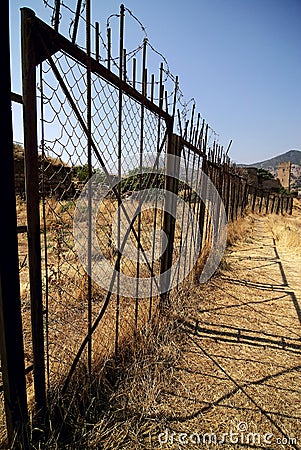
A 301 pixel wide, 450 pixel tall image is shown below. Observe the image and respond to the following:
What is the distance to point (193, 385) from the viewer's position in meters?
2.02

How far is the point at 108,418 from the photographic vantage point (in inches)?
64.4

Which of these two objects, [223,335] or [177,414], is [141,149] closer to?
[177,414]

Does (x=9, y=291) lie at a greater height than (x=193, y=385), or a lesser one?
greater

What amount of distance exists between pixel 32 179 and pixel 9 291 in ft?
1.54

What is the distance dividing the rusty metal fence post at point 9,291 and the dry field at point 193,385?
0.28 meters

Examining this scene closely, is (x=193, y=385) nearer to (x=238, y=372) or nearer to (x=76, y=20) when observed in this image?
(x=238, y=372)

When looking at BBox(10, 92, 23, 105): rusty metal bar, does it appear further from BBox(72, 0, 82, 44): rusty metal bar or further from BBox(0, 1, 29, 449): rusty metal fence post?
BBox(72, 0, 82, 44): rusty metal bar

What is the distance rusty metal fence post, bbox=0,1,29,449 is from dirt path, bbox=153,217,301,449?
800mm

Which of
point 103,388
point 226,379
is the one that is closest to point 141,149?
point 103,388

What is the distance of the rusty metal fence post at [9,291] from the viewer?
105cm

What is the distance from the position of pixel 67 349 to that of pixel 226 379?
1.20 m

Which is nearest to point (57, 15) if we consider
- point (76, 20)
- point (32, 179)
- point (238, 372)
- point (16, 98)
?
point (76, 20)

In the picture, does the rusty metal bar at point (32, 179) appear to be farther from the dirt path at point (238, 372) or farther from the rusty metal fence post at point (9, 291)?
the dirt path at point (238, 372)

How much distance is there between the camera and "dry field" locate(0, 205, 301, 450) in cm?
157
